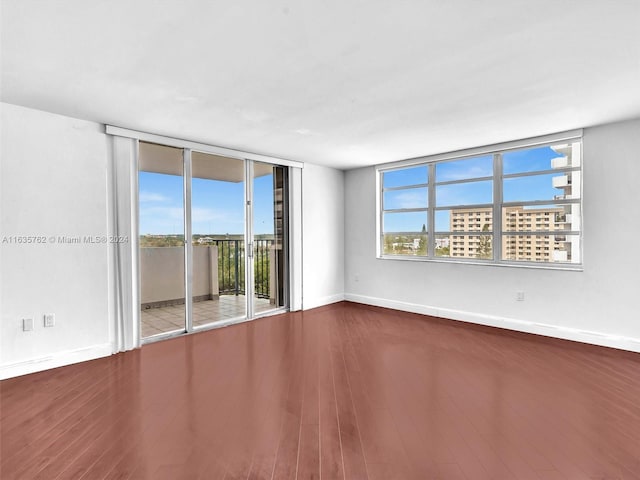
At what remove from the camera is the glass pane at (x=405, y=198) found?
5.71 m

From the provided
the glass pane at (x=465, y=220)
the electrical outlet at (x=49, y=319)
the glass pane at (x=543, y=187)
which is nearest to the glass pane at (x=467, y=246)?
the glass pane at (x=465, y=220)

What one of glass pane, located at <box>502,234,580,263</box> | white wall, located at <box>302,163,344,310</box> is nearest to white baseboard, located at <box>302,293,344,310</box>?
white wall, located at <box>302,163,344,310</box>

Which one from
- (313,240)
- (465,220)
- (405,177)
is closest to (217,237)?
(313,240)

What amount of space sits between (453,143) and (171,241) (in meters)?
3.94

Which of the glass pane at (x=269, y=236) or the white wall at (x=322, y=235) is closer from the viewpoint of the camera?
the glass pane at (x=269, y=236)

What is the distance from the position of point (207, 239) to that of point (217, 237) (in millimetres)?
152

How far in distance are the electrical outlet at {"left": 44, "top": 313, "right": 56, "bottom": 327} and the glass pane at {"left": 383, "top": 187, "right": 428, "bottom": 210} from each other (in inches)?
193

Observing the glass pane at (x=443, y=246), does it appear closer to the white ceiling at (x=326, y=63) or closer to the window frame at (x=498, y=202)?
the window frame at (x=498, y=202)

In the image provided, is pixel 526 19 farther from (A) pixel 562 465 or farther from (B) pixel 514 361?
(B) pixel 514 361

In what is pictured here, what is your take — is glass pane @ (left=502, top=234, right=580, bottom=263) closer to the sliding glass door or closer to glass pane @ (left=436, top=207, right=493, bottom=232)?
glass pane @ (left=436, top=207, right=493, bottom=232)

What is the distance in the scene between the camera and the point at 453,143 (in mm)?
4641

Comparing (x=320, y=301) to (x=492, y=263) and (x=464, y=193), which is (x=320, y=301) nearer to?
(x=492, y=263)

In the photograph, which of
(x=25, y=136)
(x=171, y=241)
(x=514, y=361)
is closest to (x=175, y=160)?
(x=171, y=241)

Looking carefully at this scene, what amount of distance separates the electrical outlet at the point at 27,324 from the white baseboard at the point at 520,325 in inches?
186
